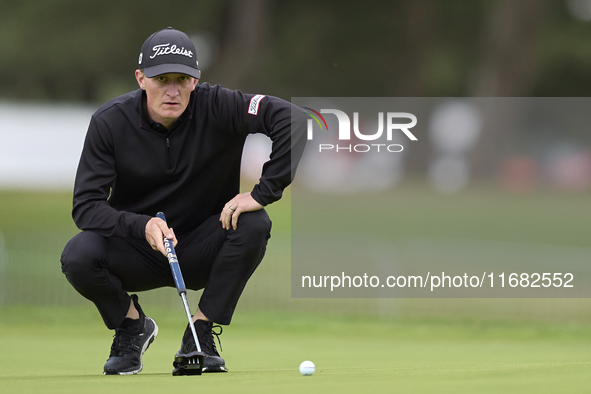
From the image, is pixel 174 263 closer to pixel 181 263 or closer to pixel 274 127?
pixel 181 263

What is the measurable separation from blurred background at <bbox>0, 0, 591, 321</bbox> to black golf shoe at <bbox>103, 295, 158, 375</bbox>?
4367mm

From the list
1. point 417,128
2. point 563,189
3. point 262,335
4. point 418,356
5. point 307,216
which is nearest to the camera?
point 418,356

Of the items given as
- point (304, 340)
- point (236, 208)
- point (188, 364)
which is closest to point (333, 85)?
point (304, 340)

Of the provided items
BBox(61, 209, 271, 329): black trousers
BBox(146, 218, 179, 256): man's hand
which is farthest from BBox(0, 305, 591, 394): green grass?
BBox(146, 218, 179, 256): man's hand

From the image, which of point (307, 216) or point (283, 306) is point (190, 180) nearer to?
point (283, 306)

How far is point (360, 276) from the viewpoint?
977 centimetres

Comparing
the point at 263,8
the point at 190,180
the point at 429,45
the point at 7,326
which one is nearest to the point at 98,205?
the point at 190,180

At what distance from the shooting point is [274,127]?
14.8 feet

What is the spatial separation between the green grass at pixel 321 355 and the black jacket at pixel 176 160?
2.33 ft

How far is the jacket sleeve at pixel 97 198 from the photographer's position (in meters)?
4.25

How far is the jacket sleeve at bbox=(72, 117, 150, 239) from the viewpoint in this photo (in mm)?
4254

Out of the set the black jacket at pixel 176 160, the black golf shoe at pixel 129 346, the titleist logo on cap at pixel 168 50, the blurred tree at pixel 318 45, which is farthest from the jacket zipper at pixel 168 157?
the blurred tree at pixel 318 45

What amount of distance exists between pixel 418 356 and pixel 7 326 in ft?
11.4

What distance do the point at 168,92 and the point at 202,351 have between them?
112 centimetres
